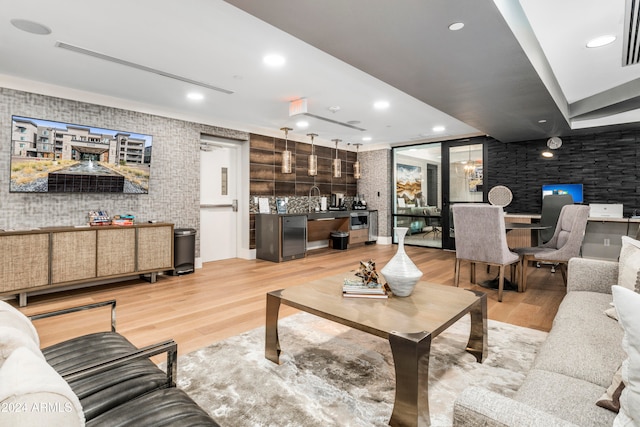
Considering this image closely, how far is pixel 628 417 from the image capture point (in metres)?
0.78

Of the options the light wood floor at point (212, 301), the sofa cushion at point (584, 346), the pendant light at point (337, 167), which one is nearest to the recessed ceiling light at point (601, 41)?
the sofa cushion at point (584, 346)

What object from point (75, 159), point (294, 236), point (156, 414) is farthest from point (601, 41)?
point (75, 159)

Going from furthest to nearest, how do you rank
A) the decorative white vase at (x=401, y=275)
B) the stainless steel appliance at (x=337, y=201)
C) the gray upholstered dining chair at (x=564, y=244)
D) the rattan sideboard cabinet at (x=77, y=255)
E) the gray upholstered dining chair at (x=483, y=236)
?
the stainless steel appliance at (x=337, y=201) < the gray upholstered dining chair at (x=564, y=244) < the gray upholstered dining chair at (x=483, y=236) < the rattan sideboard cabinet at (x=77, y=255) < the decorative white vase at (x=401, y=275)

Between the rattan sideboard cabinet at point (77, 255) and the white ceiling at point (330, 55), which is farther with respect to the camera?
the rattan sideboard cabinet at point (77, 255)

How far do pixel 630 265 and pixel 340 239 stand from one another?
17.9 feet

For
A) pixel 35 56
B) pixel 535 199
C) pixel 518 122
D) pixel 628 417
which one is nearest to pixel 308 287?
pixel 628 417

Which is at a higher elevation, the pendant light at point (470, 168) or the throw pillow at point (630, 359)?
the pendant light at point (470, 168)

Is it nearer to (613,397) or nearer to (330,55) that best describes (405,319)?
(613,397)

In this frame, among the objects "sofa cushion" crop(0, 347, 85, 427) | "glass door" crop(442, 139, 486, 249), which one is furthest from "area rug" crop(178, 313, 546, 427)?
"glass door" crop(442, 139, 486, 249)

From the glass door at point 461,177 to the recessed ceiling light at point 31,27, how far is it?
655 cm

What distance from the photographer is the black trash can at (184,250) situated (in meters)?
4.73

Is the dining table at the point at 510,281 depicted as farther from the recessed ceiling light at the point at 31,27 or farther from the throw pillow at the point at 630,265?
the recessed ceiling light at the point at 31,27

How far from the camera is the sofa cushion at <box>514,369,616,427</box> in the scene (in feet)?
3.18

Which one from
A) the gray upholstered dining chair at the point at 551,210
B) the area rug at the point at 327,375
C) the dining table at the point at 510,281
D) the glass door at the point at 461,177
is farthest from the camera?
the glass door at the point at 461,177
